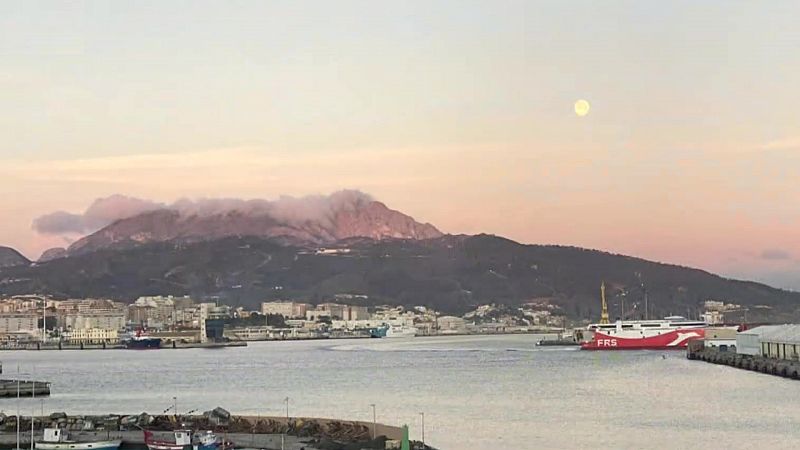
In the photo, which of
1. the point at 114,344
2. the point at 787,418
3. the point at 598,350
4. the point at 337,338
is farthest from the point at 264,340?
the point at 787,418

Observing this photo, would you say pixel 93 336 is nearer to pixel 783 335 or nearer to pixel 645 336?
pixel 645 336

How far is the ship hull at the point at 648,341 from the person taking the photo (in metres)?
93.6

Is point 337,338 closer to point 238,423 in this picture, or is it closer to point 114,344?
point 114,344

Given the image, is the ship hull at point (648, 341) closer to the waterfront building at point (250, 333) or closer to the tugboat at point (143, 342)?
the tugboat at point (143, 342)

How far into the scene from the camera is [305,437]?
25.4 m

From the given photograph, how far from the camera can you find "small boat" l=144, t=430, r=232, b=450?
80.0ft

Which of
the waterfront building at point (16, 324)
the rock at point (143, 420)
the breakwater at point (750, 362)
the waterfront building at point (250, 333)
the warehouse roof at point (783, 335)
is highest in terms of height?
the waterfront building at point (16, 324)

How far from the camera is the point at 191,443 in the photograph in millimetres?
24609

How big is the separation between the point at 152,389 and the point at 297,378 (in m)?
10.0

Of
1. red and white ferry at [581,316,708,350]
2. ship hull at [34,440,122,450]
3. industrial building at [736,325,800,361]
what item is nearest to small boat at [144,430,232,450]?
ship hull at [34,440,122,450]

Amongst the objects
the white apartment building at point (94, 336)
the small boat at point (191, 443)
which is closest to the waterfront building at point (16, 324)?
the white apartment building at point (94, 336)

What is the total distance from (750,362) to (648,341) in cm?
3565

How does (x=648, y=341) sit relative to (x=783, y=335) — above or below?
below

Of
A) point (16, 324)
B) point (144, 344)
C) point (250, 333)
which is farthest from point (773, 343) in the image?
point (16, 324)
